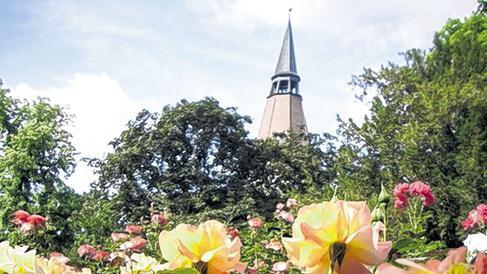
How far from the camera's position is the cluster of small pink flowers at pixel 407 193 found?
3961 mm

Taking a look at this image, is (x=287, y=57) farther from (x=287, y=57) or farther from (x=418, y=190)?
(x=418, y=190)

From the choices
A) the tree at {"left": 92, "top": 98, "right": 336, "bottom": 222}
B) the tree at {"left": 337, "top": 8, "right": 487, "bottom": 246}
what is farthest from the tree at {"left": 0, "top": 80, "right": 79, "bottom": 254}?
the tree at {"left": 337, "top": 8, "right": 487, "bottom": 246}

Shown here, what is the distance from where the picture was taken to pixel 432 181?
16.0 m

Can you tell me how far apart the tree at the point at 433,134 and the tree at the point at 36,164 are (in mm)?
7411

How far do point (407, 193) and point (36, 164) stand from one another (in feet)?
54.1

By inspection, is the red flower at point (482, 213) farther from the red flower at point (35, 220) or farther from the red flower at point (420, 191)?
the red flower at point (35, 220)

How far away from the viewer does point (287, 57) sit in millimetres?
43062

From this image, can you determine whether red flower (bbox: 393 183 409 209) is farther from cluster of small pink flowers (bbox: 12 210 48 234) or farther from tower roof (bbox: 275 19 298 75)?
tower roof (bbox: 275 19 298 75)

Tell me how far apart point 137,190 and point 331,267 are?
752 inches

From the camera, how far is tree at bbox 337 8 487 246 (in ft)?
51.4

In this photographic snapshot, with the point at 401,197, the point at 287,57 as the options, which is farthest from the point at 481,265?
the point at 287,57

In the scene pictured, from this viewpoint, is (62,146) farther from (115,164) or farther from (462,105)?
(462,105)

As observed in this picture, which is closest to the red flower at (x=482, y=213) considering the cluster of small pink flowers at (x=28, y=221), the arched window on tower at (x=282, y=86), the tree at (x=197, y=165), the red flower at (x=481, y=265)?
the cluster of small pink flowers at (x=28, y=221)

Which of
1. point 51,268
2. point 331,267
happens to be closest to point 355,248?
point 331,267
